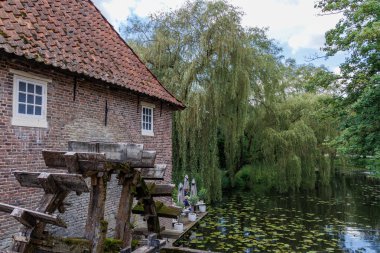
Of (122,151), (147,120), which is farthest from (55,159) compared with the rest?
(147,120)

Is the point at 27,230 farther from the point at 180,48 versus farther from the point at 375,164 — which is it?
the point at 180,48

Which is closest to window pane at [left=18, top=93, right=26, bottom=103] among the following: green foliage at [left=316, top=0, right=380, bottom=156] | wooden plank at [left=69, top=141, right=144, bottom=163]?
wooden plank at [left=69, top=141, right=144, bottom=163]

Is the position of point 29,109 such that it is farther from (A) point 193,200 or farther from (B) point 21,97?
(A) point 193,200

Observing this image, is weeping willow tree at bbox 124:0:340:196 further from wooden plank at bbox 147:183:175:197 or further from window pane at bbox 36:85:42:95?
window pane at bbox 36:85:42:95

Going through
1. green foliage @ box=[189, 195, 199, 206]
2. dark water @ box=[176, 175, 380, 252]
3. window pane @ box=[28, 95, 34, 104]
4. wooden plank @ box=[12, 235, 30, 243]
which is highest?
window pane @ box=[28, 95, 34, 104]

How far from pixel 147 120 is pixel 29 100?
418cm

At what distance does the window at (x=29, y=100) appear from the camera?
566 cm

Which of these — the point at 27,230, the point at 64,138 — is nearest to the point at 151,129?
the point at 64,138

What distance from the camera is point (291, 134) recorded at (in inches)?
664

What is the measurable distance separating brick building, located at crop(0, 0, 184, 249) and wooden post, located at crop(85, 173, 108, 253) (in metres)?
1.69

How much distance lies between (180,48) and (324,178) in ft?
36.8

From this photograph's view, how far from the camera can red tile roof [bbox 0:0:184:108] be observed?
5.77 metres

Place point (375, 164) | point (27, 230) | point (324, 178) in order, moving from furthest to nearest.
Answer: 1. point (324, 178)
2. point (375, 164)
3. point (27, 230)

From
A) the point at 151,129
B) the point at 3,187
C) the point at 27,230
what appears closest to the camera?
the point at 27,230
